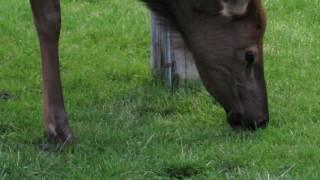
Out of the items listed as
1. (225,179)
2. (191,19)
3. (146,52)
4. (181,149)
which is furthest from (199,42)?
(146,52)

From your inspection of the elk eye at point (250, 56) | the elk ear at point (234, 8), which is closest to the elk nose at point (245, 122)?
the elk eye at point (250, 56)

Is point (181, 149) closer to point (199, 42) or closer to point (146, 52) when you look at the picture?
point (199, 42)

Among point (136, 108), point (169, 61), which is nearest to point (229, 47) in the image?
point (136, 108)

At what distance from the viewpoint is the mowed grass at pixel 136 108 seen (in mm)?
5656

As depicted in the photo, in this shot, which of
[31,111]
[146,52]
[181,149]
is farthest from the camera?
[146,52]

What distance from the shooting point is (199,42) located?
6.39m

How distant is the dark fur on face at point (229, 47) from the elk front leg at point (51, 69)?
0.71m

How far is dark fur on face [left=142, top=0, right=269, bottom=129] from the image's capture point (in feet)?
20.8

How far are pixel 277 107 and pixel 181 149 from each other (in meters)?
1.32

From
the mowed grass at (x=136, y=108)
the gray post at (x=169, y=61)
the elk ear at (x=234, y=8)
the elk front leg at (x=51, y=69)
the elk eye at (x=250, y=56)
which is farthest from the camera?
the gray post at (x=169, y=61)

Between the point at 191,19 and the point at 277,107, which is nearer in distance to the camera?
the point at 191,19

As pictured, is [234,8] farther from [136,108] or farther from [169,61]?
[169,61]

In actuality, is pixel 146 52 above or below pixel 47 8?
below

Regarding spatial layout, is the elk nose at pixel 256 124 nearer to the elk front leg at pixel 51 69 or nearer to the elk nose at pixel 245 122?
the elk nose at pixel 245 122
